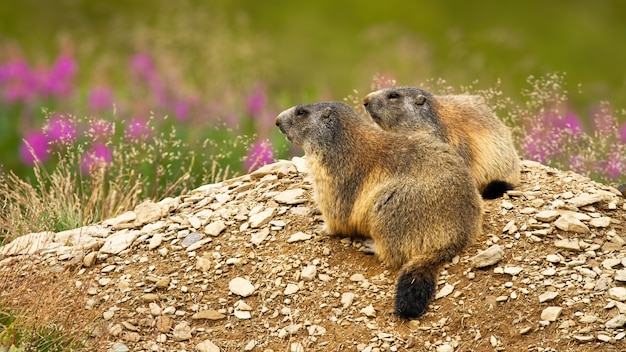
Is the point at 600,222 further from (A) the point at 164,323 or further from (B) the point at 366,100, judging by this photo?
(A) the point at 164,323

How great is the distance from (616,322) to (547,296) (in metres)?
0.43

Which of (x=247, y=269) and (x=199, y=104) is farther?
(x=199, y=104)

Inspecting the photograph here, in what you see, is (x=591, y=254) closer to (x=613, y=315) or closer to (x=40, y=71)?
(x=613, y=315)

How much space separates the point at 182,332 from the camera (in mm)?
5621

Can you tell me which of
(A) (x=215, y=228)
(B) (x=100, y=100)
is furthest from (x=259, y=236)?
(B) (x=100, y=100)

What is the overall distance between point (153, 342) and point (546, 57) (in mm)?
12696

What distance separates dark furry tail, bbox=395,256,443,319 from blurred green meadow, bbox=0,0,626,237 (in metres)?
2.20

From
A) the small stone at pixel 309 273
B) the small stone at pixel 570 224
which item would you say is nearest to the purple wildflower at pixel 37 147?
the small stone at pixel 309 273

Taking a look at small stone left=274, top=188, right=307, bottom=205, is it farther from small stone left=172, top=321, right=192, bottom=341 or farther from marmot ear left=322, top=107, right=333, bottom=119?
small stone left=172, top=321, right=192, bottom=341

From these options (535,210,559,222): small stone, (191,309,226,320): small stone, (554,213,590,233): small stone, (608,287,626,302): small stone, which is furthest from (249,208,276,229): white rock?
(608,287,626,302): small stone

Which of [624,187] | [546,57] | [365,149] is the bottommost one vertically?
[546,57]

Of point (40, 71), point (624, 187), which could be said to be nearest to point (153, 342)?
point (624, 187)

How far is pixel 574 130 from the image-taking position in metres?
8.62

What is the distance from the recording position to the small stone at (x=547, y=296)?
5.42m
